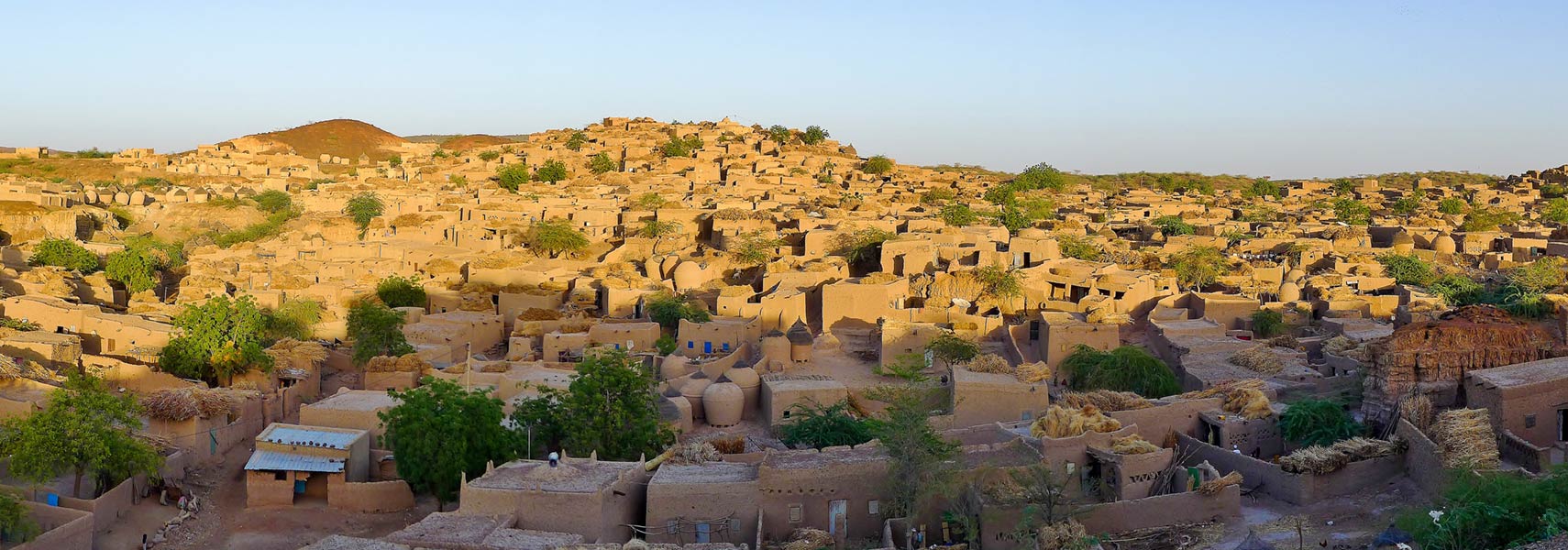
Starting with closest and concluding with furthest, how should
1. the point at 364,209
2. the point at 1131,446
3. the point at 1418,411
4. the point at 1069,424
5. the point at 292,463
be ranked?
1. the point at 1418,411
2. the point at 1131,446
3. the point at 1069,424
4. the point at 292,463
5. the point at 364,209

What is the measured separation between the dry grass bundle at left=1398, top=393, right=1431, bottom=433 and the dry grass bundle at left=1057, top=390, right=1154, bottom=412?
104 inches

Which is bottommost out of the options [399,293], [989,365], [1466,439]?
[989,365]

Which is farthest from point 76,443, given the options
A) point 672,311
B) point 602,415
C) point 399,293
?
point 399,293

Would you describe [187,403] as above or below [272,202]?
below

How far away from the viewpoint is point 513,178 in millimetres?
42469

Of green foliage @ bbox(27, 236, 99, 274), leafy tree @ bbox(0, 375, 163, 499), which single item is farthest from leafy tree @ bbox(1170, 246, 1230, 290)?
green foliage @ bbox(27, 236, 99, 274)

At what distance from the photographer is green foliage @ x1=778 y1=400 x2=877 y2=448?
15.0 m

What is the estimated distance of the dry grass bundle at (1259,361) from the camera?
16.5m

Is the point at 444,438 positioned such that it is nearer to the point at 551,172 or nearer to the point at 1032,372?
the point at 1032,372

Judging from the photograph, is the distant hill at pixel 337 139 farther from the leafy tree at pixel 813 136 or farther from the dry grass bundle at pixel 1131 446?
the dry grass bundle at pixel 1131 446

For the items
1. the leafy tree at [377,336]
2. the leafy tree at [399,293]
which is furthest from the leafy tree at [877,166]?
the leafy tree at [377,336]

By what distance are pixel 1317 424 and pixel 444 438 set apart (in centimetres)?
910

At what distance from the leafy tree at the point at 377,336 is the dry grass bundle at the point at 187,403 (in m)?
2.95

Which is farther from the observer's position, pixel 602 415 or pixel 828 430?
pixel 828 430
